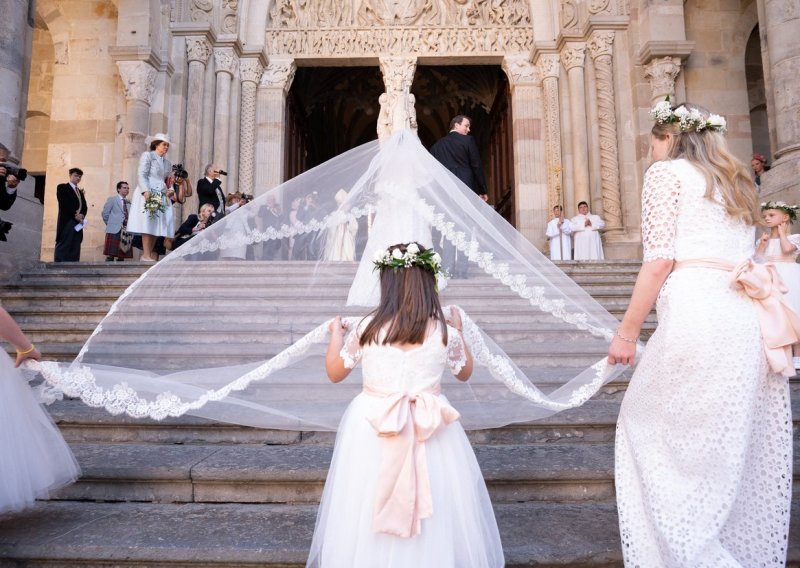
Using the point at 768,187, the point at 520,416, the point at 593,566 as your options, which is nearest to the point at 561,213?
the point at 768,187

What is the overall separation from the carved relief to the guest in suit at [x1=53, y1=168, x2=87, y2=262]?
474 centimetres

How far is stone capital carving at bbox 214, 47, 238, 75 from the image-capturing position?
1209 centimetres

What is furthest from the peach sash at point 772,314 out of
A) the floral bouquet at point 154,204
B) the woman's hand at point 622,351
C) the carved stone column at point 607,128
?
the carved stone column at point 607,128

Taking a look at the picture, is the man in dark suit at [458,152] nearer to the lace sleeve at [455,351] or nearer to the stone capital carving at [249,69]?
the lace sleeve at [455,351]

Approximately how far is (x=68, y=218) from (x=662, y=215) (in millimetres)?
9002

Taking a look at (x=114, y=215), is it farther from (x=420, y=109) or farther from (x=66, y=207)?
(x=420, y=109)

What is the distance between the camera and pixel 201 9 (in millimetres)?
12102

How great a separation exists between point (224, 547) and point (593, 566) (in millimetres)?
1553

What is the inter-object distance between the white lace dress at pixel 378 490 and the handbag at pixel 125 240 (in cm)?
920

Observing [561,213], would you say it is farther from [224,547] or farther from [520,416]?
[224,547]

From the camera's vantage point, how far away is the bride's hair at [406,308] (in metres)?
2.24

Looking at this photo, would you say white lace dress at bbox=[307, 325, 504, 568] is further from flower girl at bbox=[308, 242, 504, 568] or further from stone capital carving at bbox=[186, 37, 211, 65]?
stone capital carving at bbox=[186, 37, 211, 65]

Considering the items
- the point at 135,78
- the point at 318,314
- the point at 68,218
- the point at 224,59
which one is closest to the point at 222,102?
the point at 224,59

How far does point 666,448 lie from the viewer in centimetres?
220
